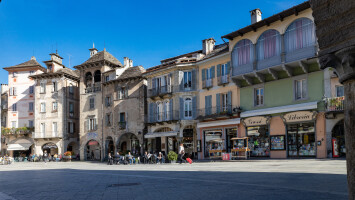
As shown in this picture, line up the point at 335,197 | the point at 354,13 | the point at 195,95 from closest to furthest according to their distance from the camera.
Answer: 1. the point at 354,13
2. the point at 335,197
3. the point at 195,95

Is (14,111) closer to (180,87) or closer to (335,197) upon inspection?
(180,87)

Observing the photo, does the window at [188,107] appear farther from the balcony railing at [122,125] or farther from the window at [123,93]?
the window at [123,93]

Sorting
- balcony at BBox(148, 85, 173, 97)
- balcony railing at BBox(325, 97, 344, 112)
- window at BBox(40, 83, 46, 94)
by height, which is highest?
window at BBox(40, 83, 46, 94)

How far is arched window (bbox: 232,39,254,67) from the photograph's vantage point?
30188 millimetres

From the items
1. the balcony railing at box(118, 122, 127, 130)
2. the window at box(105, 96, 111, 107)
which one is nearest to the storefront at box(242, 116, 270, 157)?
the balcony railing at box(118, 122, 127, 130)

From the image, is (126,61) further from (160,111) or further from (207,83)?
(207,83)

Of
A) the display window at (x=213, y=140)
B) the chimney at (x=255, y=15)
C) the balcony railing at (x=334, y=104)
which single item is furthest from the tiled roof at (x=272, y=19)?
the display window at (x=213, y=140)

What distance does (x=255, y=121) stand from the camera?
30.1 m

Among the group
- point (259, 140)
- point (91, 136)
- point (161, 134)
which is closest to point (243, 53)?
point (259, 140)

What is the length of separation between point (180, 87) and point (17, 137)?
1279 inches

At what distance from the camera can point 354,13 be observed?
4.52 metres

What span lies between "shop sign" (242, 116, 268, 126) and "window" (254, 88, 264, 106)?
1493 mm

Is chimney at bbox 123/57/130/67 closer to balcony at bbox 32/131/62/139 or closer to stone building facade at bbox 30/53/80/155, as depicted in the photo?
stone building facade at bbox 30/53/80/155

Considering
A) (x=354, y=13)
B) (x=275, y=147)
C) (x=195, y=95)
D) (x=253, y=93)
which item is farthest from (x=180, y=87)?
(x=354, y=13)
